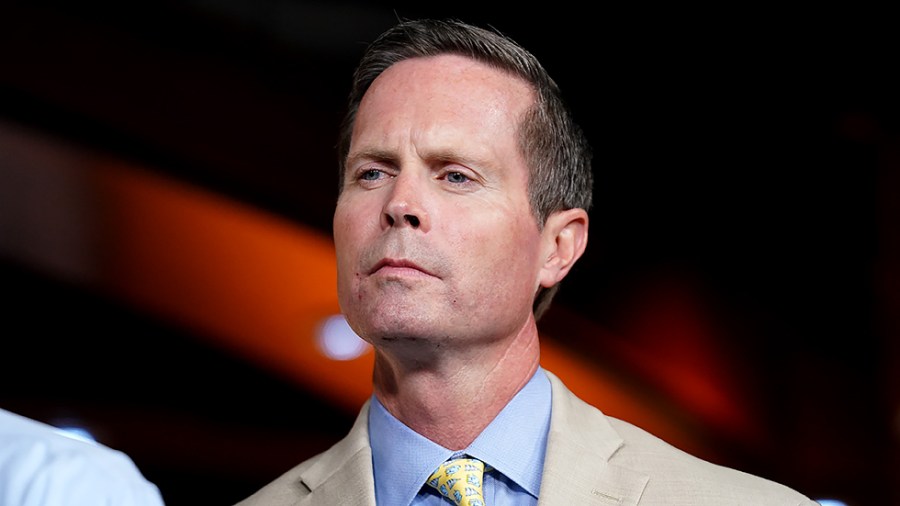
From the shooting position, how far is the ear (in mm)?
2176

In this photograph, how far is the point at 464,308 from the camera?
1936 millimetres

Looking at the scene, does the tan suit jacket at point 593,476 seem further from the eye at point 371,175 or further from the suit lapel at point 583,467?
the eye at point 371,175

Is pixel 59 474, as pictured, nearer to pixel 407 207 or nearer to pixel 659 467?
pixel 407 207

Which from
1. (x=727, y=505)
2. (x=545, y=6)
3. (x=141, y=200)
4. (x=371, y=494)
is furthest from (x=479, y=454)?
(x=141, y=200)

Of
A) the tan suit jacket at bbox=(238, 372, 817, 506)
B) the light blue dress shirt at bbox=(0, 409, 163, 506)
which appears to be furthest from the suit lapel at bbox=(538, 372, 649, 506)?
the light blue dress shirt at bbox=(0, 409, 163, 506)

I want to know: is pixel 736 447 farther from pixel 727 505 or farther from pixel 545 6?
pixel 727 505

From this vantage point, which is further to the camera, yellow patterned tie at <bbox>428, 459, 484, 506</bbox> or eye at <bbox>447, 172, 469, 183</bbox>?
eye at <bbox>447, 172, 469, 183</bbox>

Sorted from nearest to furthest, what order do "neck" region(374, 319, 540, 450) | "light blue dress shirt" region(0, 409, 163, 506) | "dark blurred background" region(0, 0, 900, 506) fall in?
"light blue dress shirt" region(0, 409, 163, 506), "neck" region(374, 319, 540, 450), "dark blurred background" region(0, 0, 900, 506)

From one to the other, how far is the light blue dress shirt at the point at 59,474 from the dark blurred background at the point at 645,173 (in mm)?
3321

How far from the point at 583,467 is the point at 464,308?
0.33 m

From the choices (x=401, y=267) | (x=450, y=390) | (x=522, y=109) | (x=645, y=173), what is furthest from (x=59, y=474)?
(x=645, y=173)

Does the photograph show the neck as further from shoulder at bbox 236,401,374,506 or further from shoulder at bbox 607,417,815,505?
shoulder at bbox 607,417,815,505

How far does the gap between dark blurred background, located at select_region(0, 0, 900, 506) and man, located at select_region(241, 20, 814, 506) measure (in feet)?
6.37

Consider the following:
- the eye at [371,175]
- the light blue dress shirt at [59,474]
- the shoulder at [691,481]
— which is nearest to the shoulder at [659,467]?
the shoulder at [691,481]
